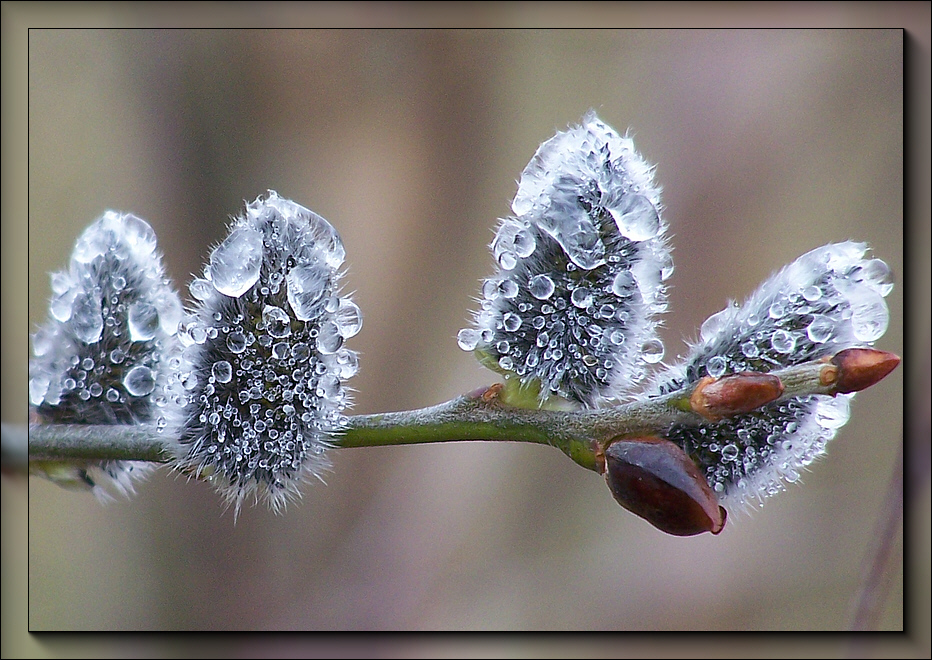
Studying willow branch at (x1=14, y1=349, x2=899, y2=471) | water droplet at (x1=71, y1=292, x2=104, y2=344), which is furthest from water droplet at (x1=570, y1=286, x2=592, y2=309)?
water droplet at (x1=71, y1=292, x2=104, y2=344)

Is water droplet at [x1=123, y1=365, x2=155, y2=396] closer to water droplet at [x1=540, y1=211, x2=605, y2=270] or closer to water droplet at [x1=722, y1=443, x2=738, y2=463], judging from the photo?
water droplet at [x1=540, y1=211, x2=605, y2=270]

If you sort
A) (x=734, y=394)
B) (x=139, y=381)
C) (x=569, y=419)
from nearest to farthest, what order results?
1. (x=734, y=394)
2. (x=569, y=419)
3. (x=139, y=381)

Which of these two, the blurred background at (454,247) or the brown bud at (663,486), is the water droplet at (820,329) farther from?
the blurred background at (454,247)

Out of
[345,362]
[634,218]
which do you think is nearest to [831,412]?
[634,218]

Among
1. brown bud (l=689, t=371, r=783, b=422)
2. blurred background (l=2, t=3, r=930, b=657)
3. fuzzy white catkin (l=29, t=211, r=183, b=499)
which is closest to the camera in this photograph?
brown bud (l=689, t=371, r=783, b=422)

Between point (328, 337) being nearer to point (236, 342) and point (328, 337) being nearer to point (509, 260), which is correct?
point (236, 342)
